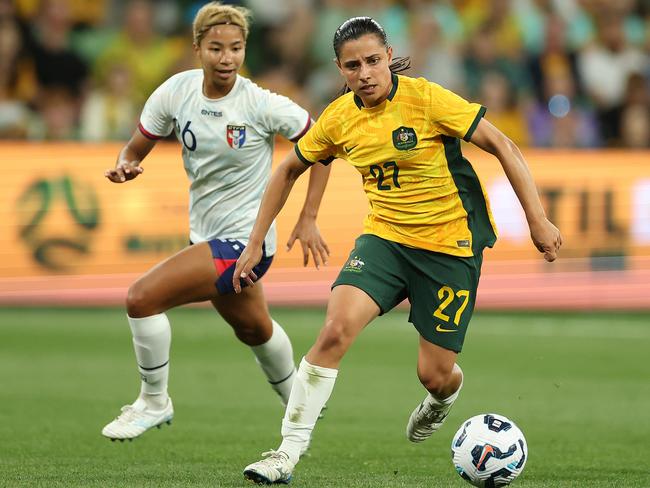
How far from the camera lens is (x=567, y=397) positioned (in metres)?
10.3

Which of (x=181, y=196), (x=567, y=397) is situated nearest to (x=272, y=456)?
(x=567, y=397)

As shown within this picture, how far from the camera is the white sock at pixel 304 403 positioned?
626 cm

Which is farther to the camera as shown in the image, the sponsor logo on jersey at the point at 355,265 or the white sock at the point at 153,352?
the white sock at the point at 153,352

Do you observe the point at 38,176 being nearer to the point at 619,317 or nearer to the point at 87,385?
the point at 87,385

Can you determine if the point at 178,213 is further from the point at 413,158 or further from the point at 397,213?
the point at 413,158

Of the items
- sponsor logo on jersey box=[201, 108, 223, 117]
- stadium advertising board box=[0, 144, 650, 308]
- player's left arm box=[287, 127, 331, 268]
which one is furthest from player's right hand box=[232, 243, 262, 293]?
stadium advertising board box=[0, 144, 650, 308]

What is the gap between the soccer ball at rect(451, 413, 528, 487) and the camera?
6.14m

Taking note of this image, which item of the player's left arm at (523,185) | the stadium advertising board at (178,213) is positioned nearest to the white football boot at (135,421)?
the player's left arm at (523,185)

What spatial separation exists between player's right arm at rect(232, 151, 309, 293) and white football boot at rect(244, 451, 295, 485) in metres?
0.95

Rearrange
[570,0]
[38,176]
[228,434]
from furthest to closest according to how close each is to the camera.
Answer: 1. [570,0]
2. [38,176]
3. [228,434]

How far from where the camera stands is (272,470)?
20.0ft

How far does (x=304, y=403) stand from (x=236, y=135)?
208 cm

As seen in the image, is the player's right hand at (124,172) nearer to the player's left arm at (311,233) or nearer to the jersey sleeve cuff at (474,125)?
the player's left arm at (311,233)

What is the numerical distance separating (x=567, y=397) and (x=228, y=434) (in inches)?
125
